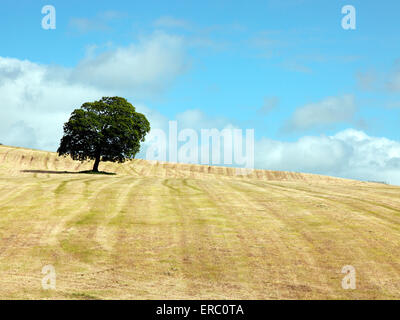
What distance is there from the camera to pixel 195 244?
24.1 meters

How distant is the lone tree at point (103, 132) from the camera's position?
249ft

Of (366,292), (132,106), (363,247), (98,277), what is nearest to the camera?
(366,292)

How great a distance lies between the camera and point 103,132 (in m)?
77.1

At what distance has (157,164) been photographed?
12219 centimetres

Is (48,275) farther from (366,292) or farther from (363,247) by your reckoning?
(363,247)

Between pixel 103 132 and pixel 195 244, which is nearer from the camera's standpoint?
pixel 195 244

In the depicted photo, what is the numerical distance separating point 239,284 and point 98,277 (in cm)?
621

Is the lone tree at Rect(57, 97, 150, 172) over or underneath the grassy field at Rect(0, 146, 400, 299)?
over

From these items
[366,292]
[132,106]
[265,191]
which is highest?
[132,106]

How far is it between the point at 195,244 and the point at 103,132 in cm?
5646

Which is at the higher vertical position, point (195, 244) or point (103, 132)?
point (103, 132)

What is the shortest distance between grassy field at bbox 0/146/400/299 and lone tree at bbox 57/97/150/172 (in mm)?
37531

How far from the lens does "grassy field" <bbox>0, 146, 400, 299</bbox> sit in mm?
18125

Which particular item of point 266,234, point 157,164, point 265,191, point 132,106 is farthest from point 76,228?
point 157,164
